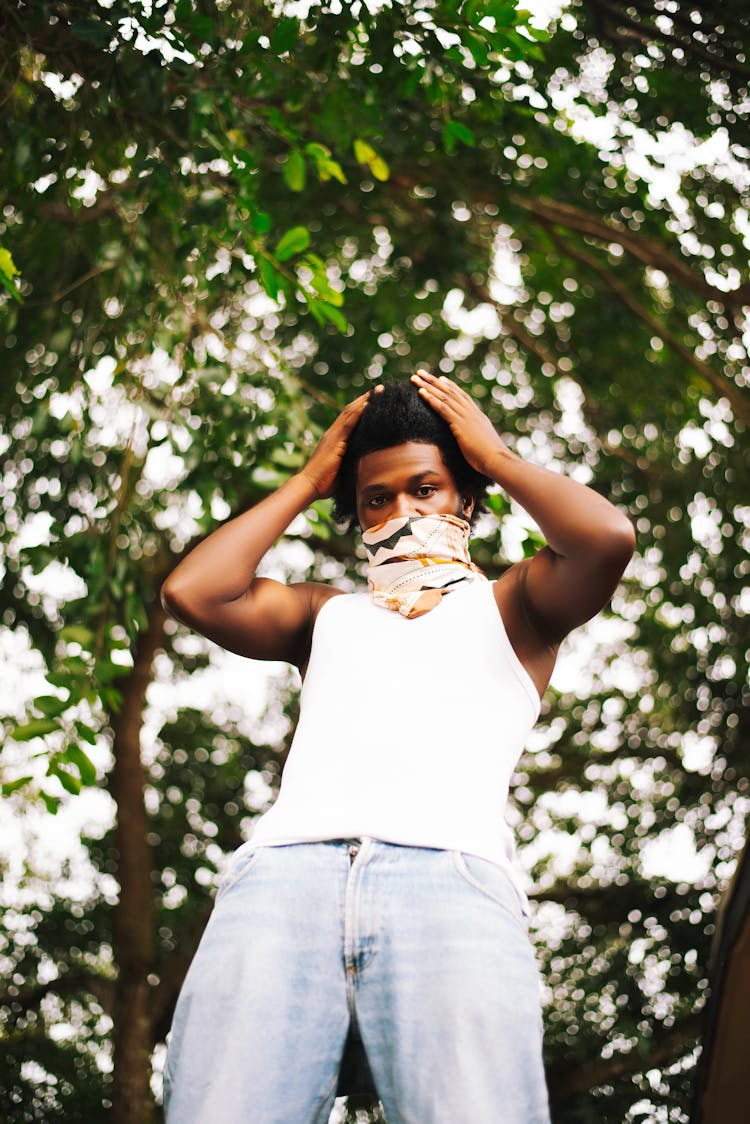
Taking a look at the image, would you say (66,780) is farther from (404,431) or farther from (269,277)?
(269,277)

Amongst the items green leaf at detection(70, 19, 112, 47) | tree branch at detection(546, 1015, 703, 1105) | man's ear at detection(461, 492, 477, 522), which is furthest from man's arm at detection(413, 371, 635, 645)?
tree branch at detection(546, 1015, 703, 1105)

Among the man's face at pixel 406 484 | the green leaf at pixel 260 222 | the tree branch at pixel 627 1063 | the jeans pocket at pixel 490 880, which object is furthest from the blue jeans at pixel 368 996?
the tree branch at pixel 627 1063

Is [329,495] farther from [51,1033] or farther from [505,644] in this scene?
[51,1033]

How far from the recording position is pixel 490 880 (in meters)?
1.81

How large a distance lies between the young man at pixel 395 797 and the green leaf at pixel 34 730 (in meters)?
0.78

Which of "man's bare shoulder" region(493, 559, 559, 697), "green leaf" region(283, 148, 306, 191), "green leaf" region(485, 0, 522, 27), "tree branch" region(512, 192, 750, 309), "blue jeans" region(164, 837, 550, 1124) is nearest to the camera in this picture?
"blue jeans" region(164, 837, 550, 1124)

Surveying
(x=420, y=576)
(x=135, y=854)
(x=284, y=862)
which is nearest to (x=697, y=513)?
(x=135, y=854)

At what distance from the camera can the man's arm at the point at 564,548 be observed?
1961mm

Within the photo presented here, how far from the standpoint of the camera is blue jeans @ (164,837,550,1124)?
1.66 metres

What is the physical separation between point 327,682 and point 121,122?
216 centimetres

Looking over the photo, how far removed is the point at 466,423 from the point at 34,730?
136cm

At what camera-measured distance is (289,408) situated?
3.76 meters

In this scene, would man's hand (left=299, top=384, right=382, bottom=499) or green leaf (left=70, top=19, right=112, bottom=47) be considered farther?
green leaf (left=70, top=19, right=112, bottom=47)

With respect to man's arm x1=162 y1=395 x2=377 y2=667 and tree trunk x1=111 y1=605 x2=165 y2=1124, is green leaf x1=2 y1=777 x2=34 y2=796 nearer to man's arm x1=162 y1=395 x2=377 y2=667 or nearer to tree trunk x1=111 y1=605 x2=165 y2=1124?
man's arm x1=162 y1=395 x2=377 y2=667
